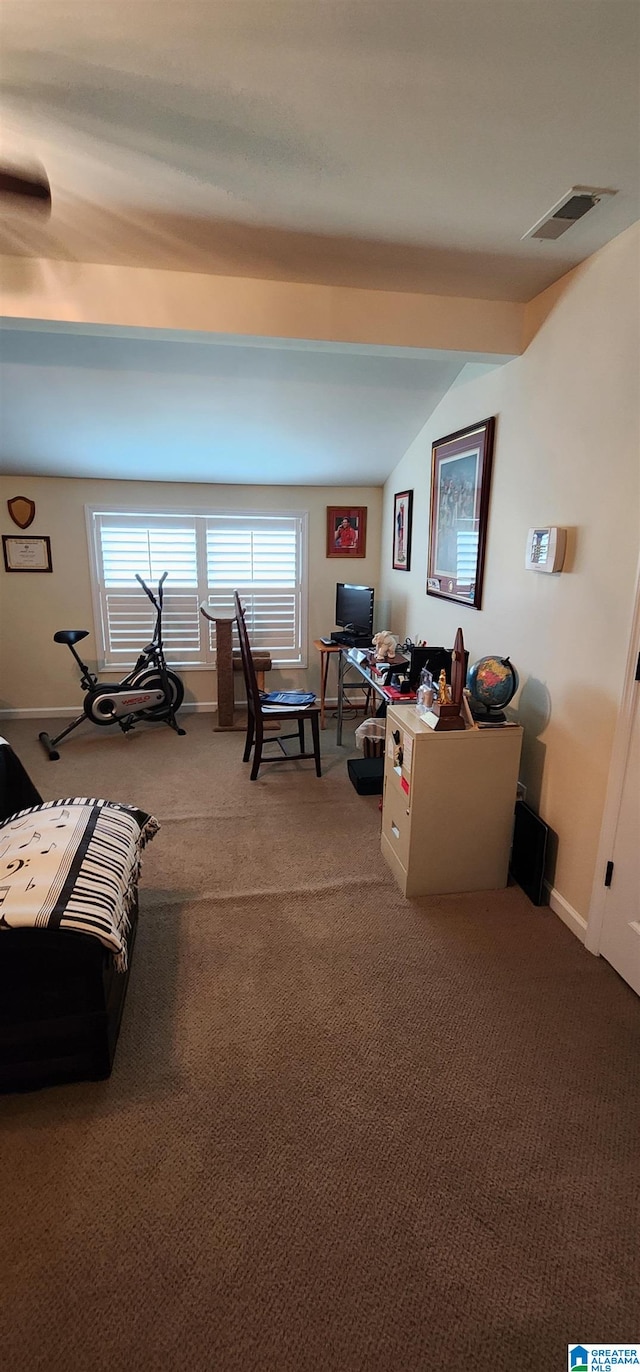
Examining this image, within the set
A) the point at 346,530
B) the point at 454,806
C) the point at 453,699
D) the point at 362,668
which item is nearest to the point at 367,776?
the point at 362,668

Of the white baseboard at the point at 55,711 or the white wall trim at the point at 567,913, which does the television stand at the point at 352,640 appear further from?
the white wall trim at the point at 567,913

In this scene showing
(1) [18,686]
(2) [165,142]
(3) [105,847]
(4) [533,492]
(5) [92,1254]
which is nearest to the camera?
(5) [92,1254]

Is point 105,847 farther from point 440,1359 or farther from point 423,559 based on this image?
point 423,559

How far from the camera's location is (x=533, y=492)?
259 cm

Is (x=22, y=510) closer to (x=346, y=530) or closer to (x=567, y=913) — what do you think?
(x=346, y=530)

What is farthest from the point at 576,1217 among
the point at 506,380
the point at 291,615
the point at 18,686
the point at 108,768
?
the point at 18,686

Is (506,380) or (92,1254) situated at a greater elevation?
(506,380)

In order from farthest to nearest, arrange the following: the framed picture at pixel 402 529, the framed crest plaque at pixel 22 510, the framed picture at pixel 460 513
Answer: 1. the framed crest plaque at pixel 22 510
2. the framed picture at pixel 402 529
3. the framed picture at pixel 460 513

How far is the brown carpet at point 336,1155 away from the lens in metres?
1.17

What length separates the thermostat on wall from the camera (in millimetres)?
2340

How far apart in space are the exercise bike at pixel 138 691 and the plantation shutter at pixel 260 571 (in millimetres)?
495

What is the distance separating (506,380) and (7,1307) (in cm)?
352

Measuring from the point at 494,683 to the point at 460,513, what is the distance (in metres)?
1.25

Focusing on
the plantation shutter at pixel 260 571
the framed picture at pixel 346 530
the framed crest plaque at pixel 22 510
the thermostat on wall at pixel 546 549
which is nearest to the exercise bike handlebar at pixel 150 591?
the plantation shutter at pixel 260 571
